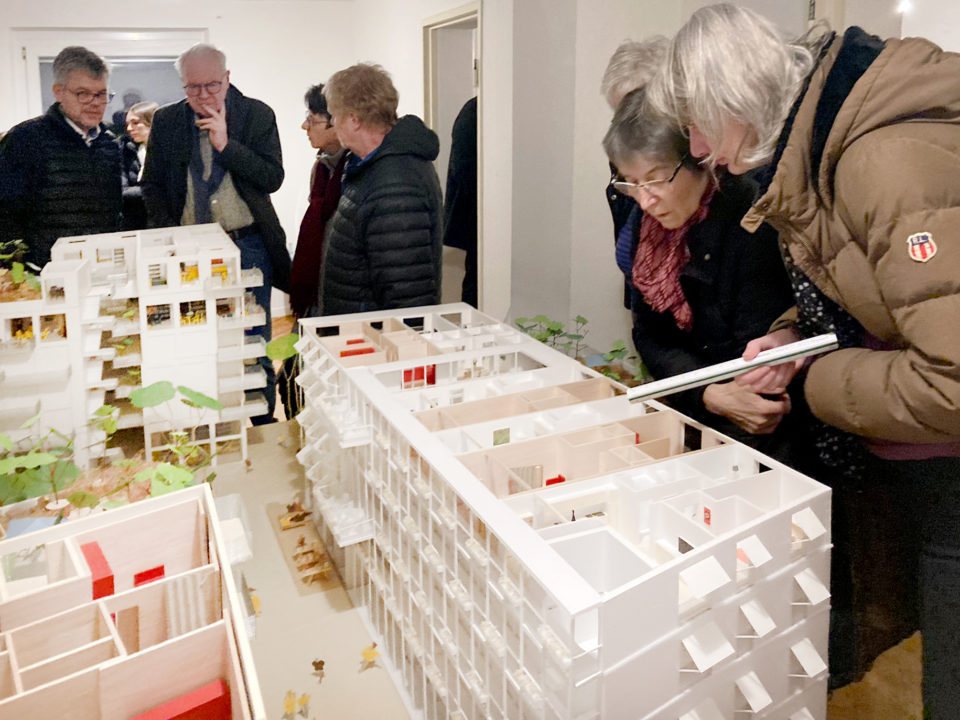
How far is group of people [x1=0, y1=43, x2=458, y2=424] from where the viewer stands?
8.06ft

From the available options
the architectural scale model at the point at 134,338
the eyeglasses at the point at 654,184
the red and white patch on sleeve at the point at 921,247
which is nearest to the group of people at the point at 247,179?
the architectural scale model at the point at 134,338

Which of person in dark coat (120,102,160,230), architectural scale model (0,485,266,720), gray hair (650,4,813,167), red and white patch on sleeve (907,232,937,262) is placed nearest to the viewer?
architectural scale model (0,485,266,720)

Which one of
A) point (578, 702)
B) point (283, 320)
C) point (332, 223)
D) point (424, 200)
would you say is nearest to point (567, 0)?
point (424, 200)

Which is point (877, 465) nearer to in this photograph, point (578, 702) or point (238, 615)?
point (578, 702)

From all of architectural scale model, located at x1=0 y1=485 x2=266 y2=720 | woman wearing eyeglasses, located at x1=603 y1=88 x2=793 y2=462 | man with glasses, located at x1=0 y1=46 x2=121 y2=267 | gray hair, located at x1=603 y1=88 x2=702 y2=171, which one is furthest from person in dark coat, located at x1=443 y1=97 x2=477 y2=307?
architectural scale model, located at x1=0 y1=485 x2=266 y2=720

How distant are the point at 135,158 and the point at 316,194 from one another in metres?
0.55

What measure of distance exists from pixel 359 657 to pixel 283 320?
1355 mm

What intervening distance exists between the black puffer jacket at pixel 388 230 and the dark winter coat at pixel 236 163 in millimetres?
189

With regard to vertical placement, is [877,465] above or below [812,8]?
below

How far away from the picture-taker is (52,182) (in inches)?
97.6

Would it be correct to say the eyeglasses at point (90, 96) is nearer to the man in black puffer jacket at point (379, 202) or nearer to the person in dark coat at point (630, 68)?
the man in black puffer jacket at point (379, 202)

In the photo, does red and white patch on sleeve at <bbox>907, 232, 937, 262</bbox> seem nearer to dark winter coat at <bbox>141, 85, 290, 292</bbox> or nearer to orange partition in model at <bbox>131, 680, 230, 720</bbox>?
orange partition in model at <bbox>131, 680, 230, 720</bbox>

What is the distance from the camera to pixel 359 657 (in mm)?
1816

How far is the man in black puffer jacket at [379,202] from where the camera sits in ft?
8.52
